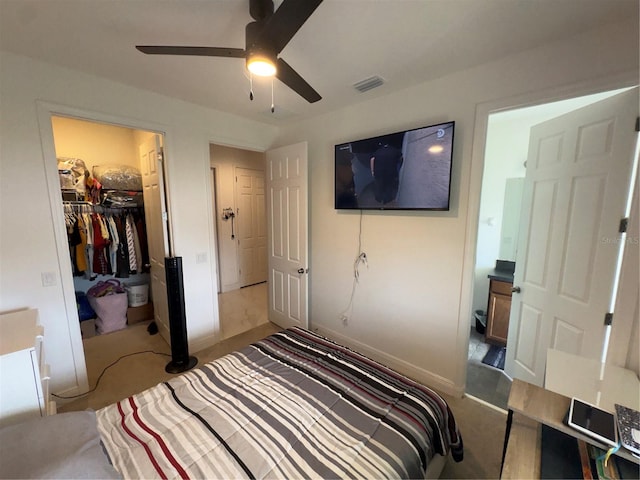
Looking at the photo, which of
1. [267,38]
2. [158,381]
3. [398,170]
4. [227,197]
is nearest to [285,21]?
[267,38]

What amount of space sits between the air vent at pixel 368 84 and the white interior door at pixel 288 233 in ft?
2.43

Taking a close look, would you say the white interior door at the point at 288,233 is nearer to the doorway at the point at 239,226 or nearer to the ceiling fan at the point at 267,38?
the doorway at the point at 239,226

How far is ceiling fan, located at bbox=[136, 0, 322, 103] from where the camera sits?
90cm

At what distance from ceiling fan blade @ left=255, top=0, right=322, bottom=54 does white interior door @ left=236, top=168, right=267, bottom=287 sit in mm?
3604

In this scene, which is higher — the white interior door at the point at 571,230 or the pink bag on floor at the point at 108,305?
the white interior door at the point at 571,230

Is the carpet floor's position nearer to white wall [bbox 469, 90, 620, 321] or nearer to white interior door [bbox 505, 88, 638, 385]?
white interior door [bbox 505, 88, 638, 385]

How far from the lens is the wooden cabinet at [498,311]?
2.58m

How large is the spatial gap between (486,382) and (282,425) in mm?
1946

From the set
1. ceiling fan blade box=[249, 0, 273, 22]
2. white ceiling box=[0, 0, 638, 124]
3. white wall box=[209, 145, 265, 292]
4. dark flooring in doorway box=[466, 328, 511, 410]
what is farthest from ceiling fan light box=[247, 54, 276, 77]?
white wall box=[209, 145, 265, 292]

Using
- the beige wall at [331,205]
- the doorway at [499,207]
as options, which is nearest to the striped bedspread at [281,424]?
the beige wall at [331,205]

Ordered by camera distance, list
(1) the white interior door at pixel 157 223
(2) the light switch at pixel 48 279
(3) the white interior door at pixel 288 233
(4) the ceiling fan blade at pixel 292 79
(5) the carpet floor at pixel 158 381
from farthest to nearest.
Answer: (3) the white interior door at pixel 288 233, (1) the white interior door at pixel 157 223, (2) the light switch at pixel 48 279, (5) the carpet floor at pixel 158 381, (4) the ceiling fan blade at pixel 292 79

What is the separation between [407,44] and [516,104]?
791mm

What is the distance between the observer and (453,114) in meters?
1.87

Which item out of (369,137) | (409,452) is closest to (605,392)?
(409,452)
